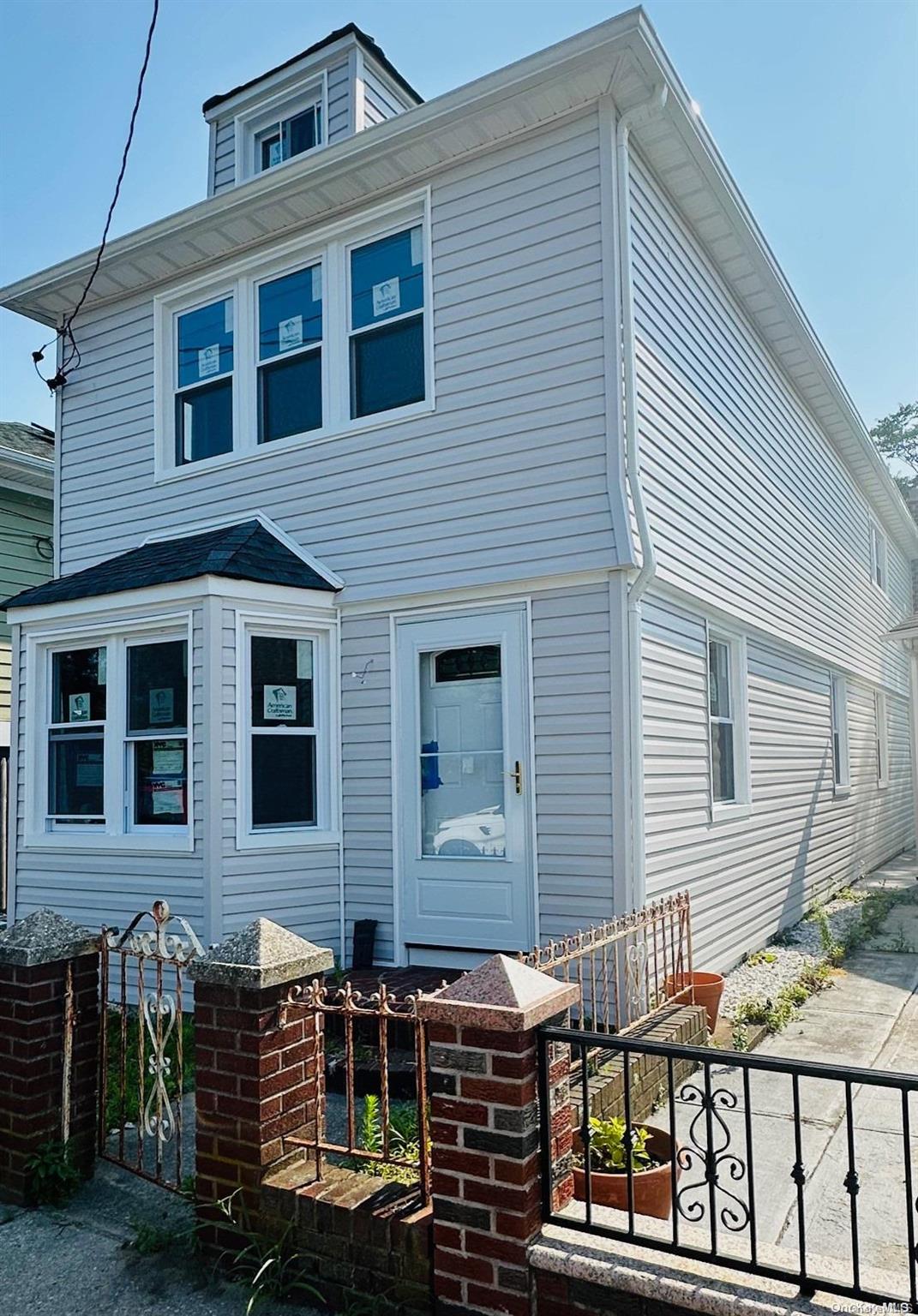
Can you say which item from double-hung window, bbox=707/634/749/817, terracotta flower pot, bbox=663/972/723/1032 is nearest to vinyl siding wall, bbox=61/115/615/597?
double-hung window, bbox=707/634/749/817

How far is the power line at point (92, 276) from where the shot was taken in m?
6.27

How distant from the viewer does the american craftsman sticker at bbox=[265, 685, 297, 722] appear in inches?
273

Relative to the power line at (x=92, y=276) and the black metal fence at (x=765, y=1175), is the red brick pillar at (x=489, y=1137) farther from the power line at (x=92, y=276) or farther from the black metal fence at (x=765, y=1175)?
the power line at (x=92, y=276)

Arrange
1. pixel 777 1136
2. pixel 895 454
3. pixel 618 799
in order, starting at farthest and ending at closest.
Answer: pixel 895 454 < pixel 618 799 < pixel 777 1136

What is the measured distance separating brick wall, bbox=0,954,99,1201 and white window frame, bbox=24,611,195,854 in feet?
8.89

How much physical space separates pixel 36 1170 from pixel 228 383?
6.18m

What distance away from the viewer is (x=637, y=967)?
5586mm

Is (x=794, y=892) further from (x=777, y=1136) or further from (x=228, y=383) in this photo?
(x=228, y=383)

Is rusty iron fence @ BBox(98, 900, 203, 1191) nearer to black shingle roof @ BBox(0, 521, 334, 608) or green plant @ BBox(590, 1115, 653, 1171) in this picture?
green plant @ BBox(590, 1115, 653, 1171)

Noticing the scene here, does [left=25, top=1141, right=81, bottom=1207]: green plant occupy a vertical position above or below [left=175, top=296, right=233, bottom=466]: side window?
below

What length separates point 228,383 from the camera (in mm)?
8117

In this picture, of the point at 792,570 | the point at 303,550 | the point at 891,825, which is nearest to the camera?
the point at 303,550

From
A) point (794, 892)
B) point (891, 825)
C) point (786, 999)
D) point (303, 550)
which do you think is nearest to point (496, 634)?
point (303, 550)

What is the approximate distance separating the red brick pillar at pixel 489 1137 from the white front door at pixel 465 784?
3.22 metres
